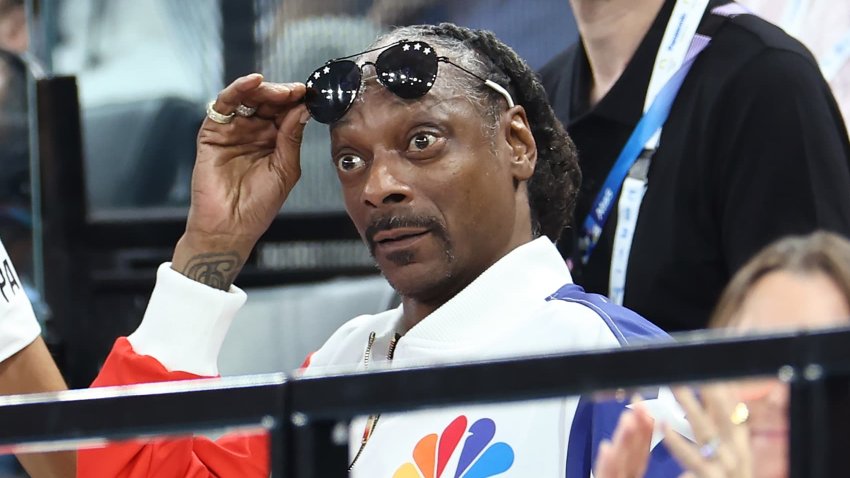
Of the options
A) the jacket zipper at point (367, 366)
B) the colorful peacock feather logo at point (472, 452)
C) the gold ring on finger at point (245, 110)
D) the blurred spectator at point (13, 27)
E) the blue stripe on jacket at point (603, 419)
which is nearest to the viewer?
the blue stripe on jacket at point (603, 419)

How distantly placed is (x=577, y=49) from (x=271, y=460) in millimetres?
1619

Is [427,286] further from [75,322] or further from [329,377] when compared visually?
[75,322]

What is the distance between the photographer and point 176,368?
64.7 inches

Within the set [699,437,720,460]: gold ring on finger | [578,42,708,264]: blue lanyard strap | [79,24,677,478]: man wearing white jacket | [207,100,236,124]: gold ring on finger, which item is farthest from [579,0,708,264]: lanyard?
[699,437,720,460]: gold ring on finger

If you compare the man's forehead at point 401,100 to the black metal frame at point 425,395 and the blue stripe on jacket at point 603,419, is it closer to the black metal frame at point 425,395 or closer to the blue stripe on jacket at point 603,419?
the blue stripe on jacket at point 603,419

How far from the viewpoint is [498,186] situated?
1.65m

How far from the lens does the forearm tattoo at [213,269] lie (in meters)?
1.72

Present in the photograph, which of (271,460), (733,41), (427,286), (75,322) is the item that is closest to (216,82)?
(75,322)

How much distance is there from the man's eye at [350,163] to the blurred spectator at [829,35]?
822 millimetres

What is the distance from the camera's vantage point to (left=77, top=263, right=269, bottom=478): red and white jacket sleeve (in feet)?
5.24

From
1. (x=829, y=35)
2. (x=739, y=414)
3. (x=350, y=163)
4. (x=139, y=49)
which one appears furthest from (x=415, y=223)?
(x=139, y=49)

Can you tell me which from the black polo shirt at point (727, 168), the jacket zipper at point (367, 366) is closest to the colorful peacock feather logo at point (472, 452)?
the jacket zipper at point (367, 366)

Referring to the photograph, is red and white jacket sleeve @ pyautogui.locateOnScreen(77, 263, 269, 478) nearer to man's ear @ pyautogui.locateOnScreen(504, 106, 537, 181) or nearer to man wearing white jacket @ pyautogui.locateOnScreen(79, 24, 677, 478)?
man wearing white jacket @ pyautogui.locateOnScreen(79, 24, 677, 478)

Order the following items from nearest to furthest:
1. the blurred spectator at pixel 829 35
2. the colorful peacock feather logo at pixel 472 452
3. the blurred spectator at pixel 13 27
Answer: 1. the colorful peacock feather logo at pixel 472 452
2. the blurred spectator at pixel 829 35
3. the blurred spectator at pixel 13 27
